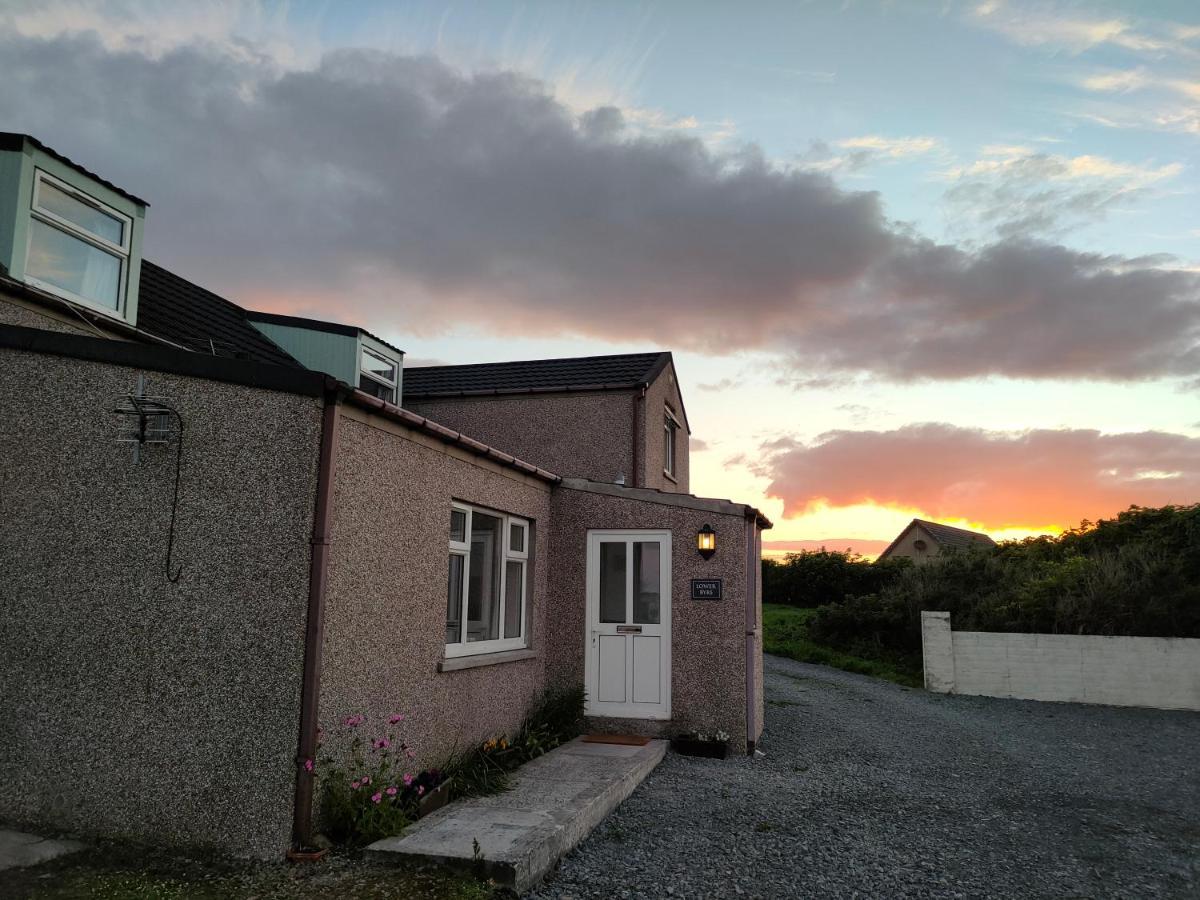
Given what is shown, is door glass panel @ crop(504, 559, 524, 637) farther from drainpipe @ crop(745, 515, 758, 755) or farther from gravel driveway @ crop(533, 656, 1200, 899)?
drainpipe @ crop(745, 515, 758, 755)

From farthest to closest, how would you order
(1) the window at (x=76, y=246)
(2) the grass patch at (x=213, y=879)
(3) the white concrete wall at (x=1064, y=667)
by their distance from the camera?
(3) the white concrete wall at (x=1064, y=667), (1) the window at (x=76, y=246), (2) the grass patch at (x=213, y=879)

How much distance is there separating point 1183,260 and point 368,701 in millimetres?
13005

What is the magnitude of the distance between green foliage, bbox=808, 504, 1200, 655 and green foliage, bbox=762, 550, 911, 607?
6.07 meters

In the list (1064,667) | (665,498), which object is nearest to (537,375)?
(665,498)

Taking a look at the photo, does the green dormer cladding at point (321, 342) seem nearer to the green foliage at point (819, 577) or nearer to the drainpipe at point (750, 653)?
the drainpipe at point (750, 653)

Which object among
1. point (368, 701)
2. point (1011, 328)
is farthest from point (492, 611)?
point (1011, 328)

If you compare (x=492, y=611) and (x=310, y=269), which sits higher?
(x=310, y=269)

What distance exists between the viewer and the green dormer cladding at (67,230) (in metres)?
7.69

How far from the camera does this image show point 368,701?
571 cm

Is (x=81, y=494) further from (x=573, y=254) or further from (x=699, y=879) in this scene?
(x=573, y=254)

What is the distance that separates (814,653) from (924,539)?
21.7 meters

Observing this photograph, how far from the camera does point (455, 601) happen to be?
766 centimetres

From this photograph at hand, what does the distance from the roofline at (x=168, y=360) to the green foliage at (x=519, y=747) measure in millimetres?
3486

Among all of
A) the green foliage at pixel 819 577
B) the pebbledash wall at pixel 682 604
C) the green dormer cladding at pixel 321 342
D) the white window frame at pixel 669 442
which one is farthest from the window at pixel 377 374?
the green foliage at pixel 819 577
